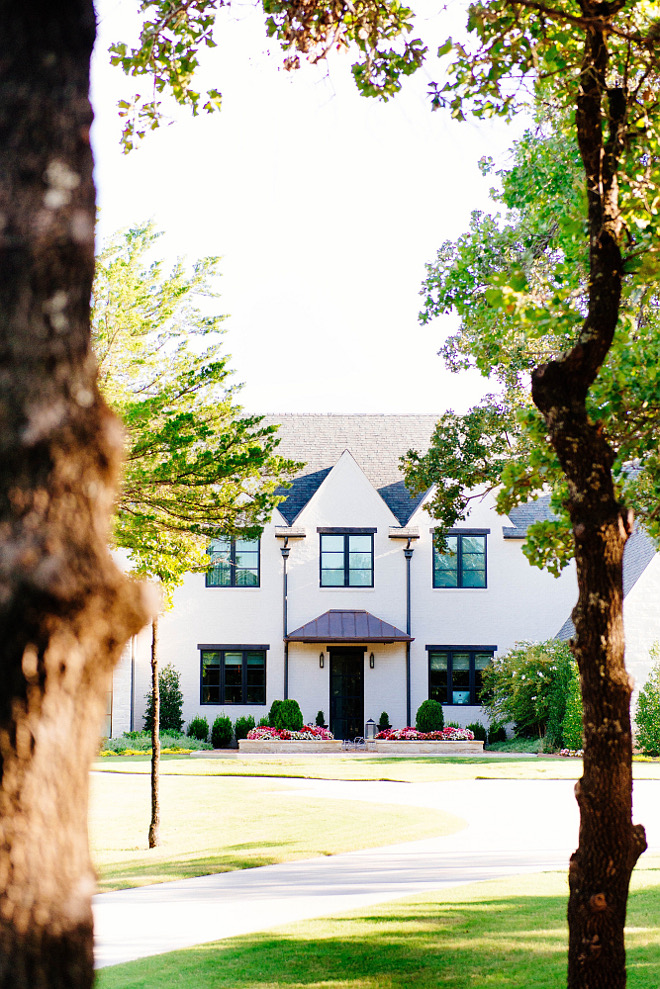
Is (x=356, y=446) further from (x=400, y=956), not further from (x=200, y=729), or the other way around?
(x=400, y=956)

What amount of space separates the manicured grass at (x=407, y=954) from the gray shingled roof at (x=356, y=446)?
78.4 feet

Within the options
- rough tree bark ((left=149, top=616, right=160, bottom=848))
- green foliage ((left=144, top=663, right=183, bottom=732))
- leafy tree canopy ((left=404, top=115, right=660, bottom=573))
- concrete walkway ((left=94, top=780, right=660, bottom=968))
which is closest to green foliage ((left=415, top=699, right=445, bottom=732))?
green foliage ((left=144, top=663, right=183, bottom=732))

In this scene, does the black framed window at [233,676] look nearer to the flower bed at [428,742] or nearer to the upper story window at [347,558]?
the upper story window at [347,558]

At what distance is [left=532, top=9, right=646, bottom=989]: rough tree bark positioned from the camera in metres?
5.16

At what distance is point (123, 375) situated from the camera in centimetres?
1328

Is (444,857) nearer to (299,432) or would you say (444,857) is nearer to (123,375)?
(123,375)

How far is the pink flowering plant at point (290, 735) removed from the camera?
27906 mm

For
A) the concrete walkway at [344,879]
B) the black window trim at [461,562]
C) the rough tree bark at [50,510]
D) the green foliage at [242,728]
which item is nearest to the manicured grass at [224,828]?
the concrete walkway at [344,879]

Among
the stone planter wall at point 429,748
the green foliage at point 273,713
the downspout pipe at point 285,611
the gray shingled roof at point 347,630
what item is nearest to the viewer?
the stone planter wall at point 429,748

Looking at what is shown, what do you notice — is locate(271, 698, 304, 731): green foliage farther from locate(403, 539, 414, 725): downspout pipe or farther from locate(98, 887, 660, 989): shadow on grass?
locate(98, 887, 660, 989): shadow on grass

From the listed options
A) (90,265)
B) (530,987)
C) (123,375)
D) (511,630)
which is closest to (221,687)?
(511,630)

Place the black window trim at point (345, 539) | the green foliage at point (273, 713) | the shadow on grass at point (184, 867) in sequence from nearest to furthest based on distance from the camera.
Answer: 1. the shadow on grass at point (184, 867)
2. the green foliage at point (273, 713)
3. the black window trim at point (345, 539)

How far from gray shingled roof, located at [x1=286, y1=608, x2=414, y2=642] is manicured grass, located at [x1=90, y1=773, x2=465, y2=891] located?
35.0 ft

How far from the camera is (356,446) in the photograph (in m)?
35.2
